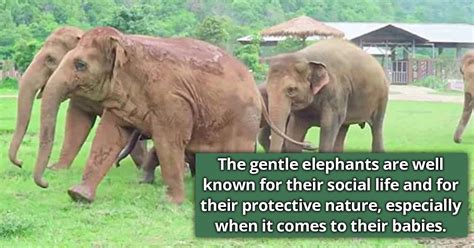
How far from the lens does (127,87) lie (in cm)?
713

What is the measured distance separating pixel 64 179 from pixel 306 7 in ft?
161

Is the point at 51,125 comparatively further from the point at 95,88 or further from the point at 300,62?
the point at 300,62

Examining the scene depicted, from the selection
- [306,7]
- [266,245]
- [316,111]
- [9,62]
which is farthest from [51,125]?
[306,7]

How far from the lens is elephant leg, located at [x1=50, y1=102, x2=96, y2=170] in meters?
8.84

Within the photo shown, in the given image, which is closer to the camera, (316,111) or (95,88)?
(95,88)

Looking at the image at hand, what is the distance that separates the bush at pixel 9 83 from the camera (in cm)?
2798

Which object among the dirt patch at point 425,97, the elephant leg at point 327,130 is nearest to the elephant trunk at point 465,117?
the elephant leg at point 327,130

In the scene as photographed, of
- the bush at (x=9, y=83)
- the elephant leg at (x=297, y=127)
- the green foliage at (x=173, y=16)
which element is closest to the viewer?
the elephant leg at (x=297, y=127)

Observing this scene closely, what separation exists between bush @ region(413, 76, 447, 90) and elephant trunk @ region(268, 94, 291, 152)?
81.0 ft

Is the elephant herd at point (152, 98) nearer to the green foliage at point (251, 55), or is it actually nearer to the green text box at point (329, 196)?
the green text box at point (329, 196)

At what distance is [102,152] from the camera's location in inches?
286

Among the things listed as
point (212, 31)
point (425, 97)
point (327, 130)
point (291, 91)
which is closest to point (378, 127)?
point (327, 130)

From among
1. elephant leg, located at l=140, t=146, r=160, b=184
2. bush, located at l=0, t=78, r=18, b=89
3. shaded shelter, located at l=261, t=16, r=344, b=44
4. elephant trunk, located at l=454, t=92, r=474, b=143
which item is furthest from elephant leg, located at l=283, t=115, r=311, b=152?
shaded shelter, located at l=261, t=16, r=344, b=44

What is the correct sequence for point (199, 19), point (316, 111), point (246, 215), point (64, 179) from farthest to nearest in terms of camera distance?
point (199, 19) → point (316, 111) → point (64, 179) → point (246, 215)
